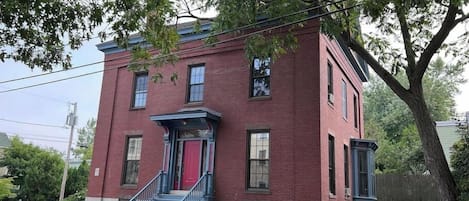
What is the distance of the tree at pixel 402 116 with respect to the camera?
29200mm

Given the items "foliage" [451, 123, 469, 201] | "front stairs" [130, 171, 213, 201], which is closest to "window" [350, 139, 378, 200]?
"foliage" [451, 123, 469, 201]

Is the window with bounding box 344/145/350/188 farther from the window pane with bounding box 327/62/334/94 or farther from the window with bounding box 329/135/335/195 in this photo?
the window pane with bounding box 327/62/334/94

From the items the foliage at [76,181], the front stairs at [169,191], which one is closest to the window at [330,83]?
the front stairs at [169,191]

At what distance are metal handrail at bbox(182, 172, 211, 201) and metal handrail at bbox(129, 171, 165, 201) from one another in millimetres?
1781

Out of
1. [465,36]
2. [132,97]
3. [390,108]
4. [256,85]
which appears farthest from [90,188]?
[390,108]

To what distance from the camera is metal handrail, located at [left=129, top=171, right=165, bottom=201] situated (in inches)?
561

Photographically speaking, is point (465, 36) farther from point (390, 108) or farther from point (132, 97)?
point (390, 108)

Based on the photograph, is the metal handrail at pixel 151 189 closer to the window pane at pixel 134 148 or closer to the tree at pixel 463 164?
the window pane at pixel 134 148

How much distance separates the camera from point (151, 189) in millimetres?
14477

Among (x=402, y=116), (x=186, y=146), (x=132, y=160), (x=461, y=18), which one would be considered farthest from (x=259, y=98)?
(x=402, y=116)

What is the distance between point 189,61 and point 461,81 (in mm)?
35624

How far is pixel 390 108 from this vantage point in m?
41.7

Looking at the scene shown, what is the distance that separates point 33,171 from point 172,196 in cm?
1614

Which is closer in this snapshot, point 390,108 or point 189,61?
point 189,61
